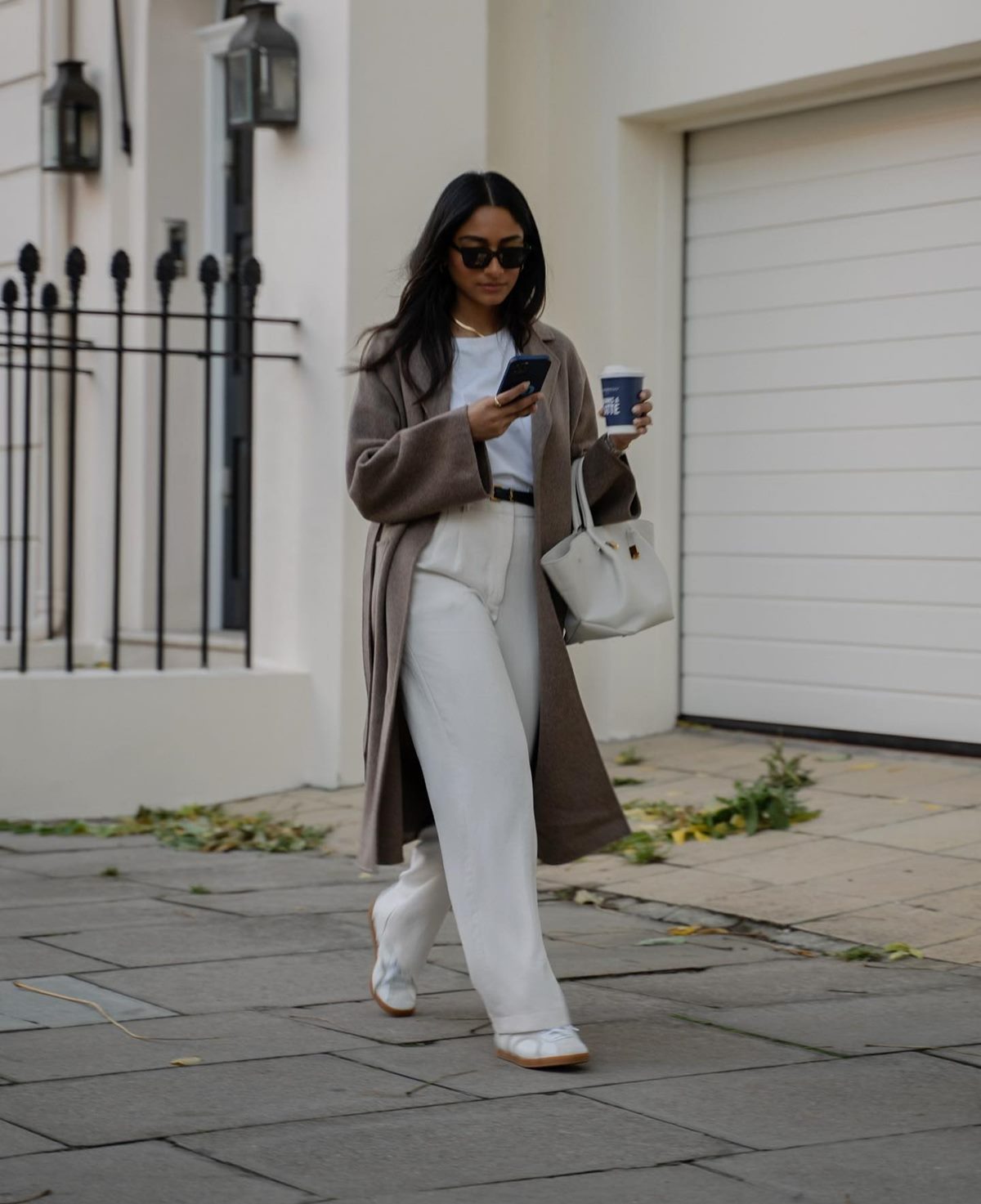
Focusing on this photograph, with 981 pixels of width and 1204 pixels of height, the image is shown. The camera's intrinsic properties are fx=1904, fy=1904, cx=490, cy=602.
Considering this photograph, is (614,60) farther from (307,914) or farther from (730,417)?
(307,914)

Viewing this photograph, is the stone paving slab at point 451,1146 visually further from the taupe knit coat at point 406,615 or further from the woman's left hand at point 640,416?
the woman's left hand at point 640,416

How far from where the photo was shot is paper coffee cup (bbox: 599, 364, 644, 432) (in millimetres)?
3850

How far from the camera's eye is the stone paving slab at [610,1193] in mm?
3045

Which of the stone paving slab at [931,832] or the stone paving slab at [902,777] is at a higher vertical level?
the stone paving slab at [902,777]

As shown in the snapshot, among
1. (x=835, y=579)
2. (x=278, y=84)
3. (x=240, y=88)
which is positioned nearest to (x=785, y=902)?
(x=835, y=579)

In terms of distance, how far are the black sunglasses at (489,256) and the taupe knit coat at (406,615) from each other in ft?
0.68

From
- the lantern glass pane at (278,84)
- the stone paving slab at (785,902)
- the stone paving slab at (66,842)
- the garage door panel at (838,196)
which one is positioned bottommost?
the stone paving slab at (66,842)

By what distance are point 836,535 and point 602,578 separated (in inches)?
154

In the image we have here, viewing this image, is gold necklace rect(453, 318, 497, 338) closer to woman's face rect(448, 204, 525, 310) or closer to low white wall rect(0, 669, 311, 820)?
woman's face rect(448, 204, 525, 310)

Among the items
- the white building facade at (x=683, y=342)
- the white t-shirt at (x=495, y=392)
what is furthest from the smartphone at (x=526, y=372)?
the white building facade at (x=683, y=342)

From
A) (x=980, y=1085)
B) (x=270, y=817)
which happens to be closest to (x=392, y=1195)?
(x=980, y=1085)

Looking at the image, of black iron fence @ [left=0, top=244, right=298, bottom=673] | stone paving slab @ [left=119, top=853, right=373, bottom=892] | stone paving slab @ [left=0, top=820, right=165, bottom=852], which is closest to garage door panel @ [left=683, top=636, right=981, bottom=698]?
black iron fence @ [left=0, top=244, right=298, bottom=673]

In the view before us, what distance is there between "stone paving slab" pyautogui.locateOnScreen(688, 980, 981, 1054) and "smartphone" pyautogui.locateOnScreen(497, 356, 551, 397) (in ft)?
4.99

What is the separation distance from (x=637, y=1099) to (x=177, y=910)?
2.40 m
